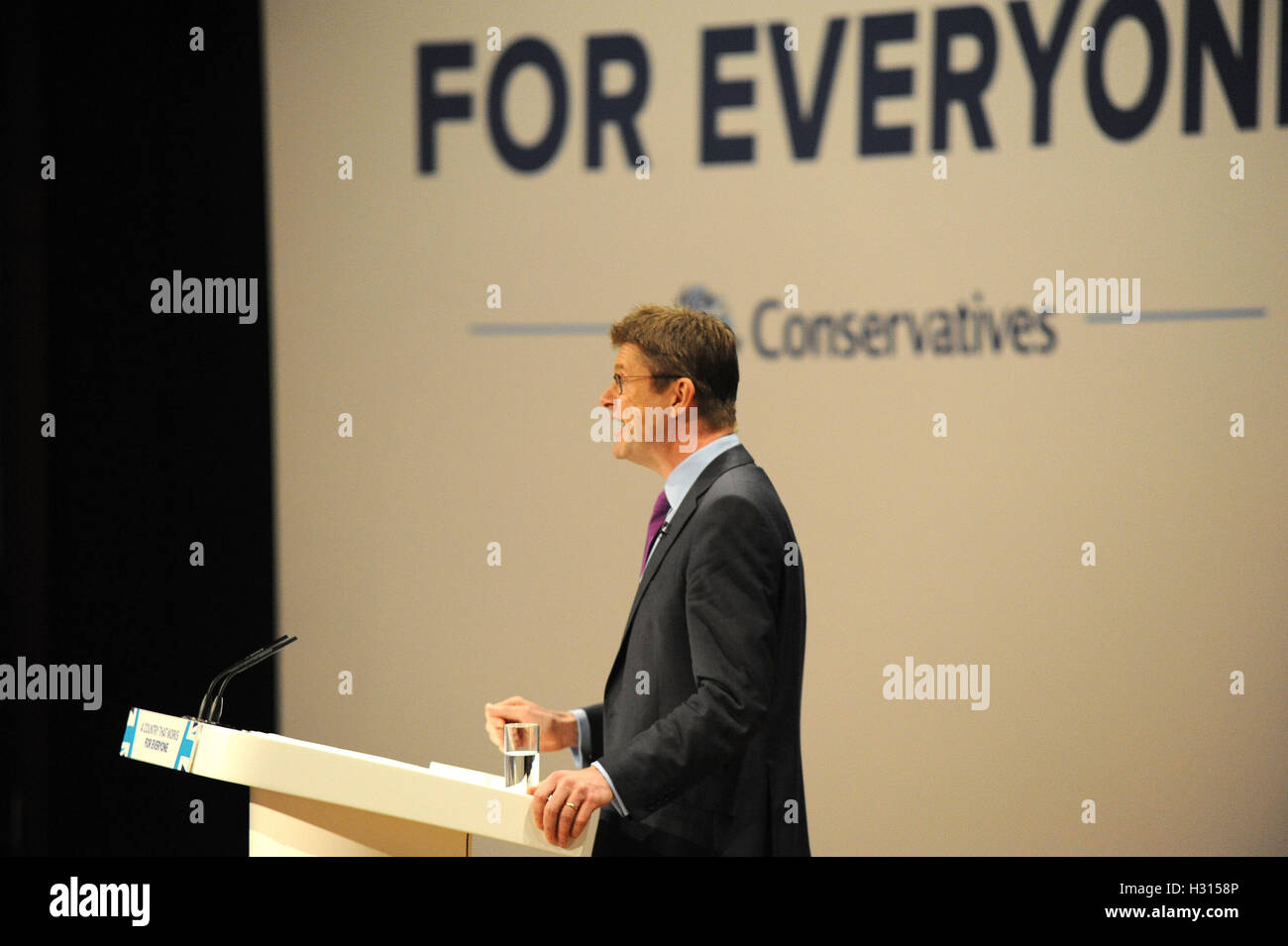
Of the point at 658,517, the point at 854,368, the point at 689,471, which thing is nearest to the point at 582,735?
the point at 658,517

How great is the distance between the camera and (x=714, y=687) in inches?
68.0

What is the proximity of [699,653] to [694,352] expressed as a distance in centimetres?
52

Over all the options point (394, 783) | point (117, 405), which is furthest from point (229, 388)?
point (394, 783)

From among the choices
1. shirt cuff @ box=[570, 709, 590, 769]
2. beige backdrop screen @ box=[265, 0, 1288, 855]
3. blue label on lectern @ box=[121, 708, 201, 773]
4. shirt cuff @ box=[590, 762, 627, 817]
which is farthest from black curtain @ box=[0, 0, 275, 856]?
shirt cuff @ box=[590, 762, 627, 817]

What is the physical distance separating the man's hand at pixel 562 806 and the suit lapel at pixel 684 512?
35cm

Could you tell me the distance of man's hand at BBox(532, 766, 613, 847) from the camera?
1536mm

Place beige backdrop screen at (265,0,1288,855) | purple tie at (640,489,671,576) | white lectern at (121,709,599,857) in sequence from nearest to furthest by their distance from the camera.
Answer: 1. white lectern at (121,709,599,857)
2. purple tie at (640,489,671,576)
3. beige backdrop screen at (265,0,1288,855)

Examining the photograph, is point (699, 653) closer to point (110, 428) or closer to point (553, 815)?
point (553, 815)

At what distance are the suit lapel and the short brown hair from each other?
3.7 inches

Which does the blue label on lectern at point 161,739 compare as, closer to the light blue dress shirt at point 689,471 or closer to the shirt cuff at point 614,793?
the shirt cuff at point 614,793

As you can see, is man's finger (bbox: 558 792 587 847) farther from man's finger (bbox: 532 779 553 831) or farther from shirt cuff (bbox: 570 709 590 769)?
shirt cuff (bbox: 570 709 590 769)
